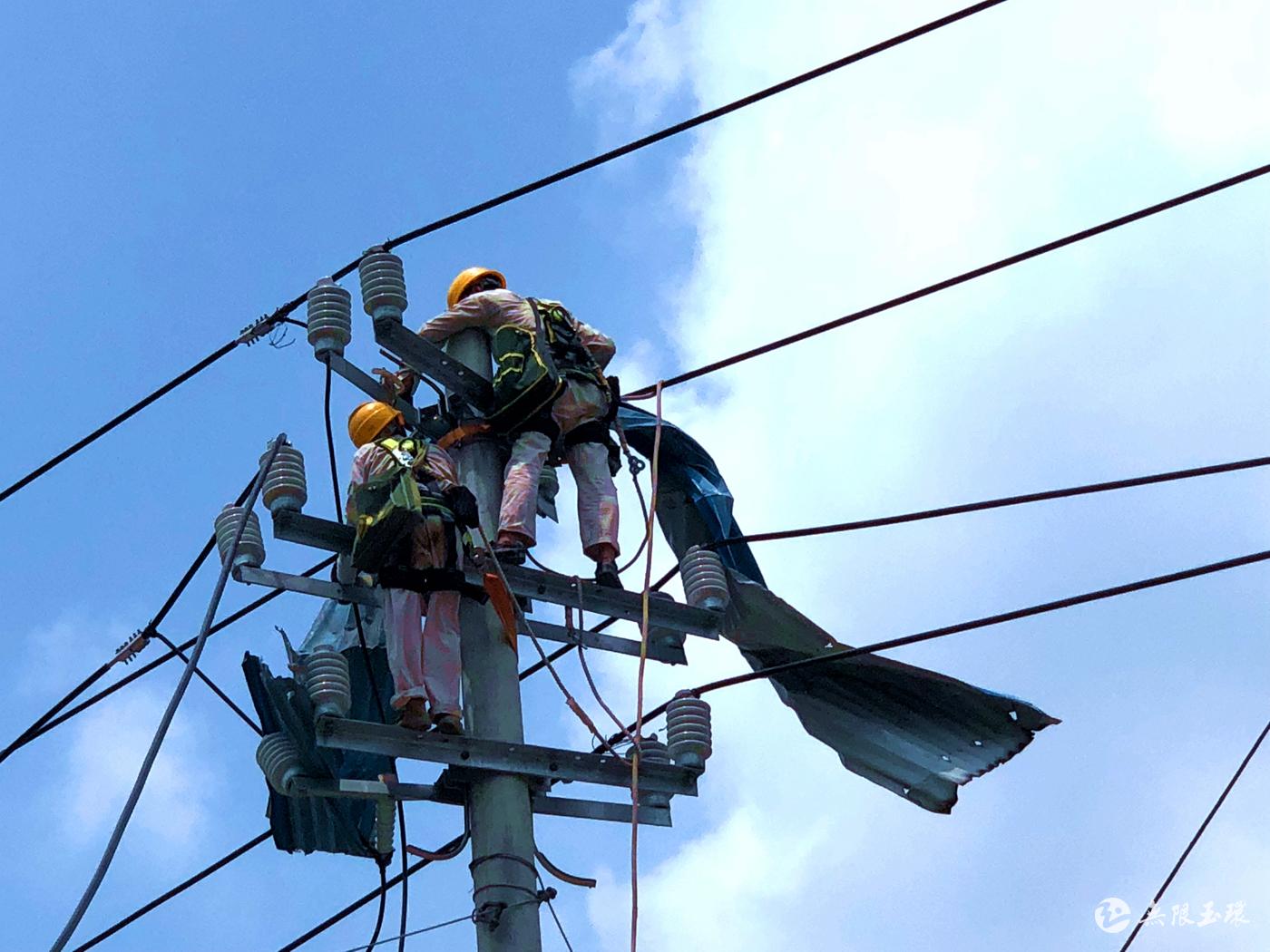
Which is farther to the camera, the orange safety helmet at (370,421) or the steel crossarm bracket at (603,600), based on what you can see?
the orange safety helmet at (370,421)

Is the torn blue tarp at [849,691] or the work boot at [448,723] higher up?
the torn blue tarp at [849,691]

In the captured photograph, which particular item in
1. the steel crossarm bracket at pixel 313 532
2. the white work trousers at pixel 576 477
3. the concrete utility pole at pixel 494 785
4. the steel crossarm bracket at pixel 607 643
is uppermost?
the white work trousers at pixel 576 477

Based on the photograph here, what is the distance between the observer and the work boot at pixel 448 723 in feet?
26.4

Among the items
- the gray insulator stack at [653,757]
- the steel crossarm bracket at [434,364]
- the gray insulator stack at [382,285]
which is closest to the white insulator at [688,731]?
the gray insulator stack at [653,757]

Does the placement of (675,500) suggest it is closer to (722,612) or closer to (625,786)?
(722,612)

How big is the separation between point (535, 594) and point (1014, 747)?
9.18 ft

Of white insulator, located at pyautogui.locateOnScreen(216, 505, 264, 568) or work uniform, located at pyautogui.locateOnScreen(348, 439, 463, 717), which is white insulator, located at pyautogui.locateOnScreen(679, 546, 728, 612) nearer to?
work uniform, located at pyautogui.locateOnScreen(348, 439, 463, 717)

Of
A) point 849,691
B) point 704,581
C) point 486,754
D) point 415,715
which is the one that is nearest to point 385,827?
point 415,715

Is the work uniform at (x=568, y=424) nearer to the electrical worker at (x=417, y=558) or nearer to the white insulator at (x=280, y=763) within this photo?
the electrical worker at (x=417, y=558)

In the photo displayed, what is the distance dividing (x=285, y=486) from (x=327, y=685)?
883 millimetres

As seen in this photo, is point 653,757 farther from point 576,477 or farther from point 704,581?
point 576,477

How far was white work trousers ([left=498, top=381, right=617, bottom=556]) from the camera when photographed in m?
8.68

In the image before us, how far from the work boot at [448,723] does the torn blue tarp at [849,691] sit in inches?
99.4

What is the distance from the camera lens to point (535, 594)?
8.45 metres
